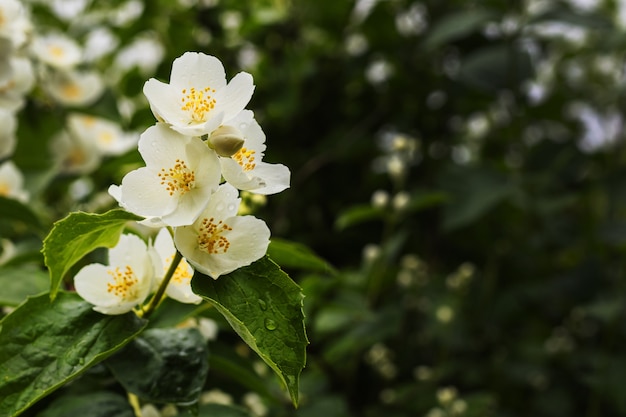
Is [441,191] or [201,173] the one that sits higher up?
[201,173]

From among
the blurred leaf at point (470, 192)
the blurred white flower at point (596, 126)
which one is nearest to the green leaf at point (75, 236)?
the blurred leaf at point (470, 192)

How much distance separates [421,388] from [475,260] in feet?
1.53

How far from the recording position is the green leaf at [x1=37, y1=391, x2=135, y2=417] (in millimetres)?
725

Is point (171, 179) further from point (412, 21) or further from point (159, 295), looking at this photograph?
point (412, 21)

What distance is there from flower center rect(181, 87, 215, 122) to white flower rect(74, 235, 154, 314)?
0.17m

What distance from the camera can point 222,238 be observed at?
2.15 ft

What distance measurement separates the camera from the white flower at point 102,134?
1.50 m

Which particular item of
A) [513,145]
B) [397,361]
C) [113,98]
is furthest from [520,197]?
[113,98]

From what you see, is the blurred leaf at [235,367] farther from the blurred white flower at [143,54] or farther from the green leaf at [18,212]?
the blurred white flower at [143,54]

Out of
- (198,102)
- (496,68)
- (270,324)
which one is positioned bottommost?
(496,68)

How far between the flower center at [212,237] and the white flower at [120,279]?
106 mm

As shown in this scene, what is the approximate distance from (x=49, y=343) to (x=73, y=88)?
0.90 metres

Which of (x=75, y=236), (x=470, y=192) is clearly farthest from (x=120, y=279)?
(x=470, y=192)

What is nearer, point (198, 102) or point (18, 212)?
point (198, 102)
